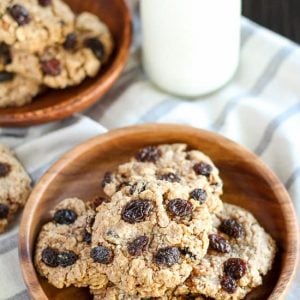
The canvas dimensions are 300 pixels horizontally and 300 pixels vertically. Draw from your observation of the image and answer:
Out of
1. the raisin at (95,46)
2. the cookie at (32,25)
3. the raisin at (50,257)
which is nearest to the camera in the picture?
the raisin at (50,257)

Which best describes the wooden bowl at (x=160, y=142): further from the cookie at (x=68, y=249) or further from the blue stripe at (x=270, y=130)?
the blue stripe at (x=270, y=130)

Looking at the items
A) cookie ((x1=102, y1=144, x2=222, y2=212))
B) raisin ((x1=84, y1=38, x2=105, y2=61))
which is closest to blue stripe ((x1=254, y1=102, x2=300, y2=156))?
cookie ((x1=102, y1=144, x2=222, y2=212))

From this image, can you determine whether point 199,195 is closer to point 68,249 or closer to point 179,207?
point 179,207

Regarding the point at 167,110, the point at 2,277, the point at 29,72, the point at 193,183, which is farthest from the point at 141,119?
the point at 2,277

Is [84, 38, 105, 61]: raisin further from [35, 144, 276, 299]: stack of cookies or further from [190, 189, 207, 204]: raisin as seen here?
[190, 189, 207, 204]: raisin

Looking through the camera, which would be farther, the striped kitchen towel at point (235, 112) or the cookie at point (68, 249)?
the striped kitchen towel at point (235, 112)

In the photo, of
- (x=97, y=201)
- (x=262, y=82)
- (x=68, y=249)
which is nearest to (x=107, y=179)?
(x=97, y=201)

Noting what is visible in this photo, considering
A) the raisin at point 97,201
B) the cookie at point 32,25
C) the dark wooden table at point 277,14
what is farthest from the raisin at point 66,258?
the dark wooden table at point 277,14
